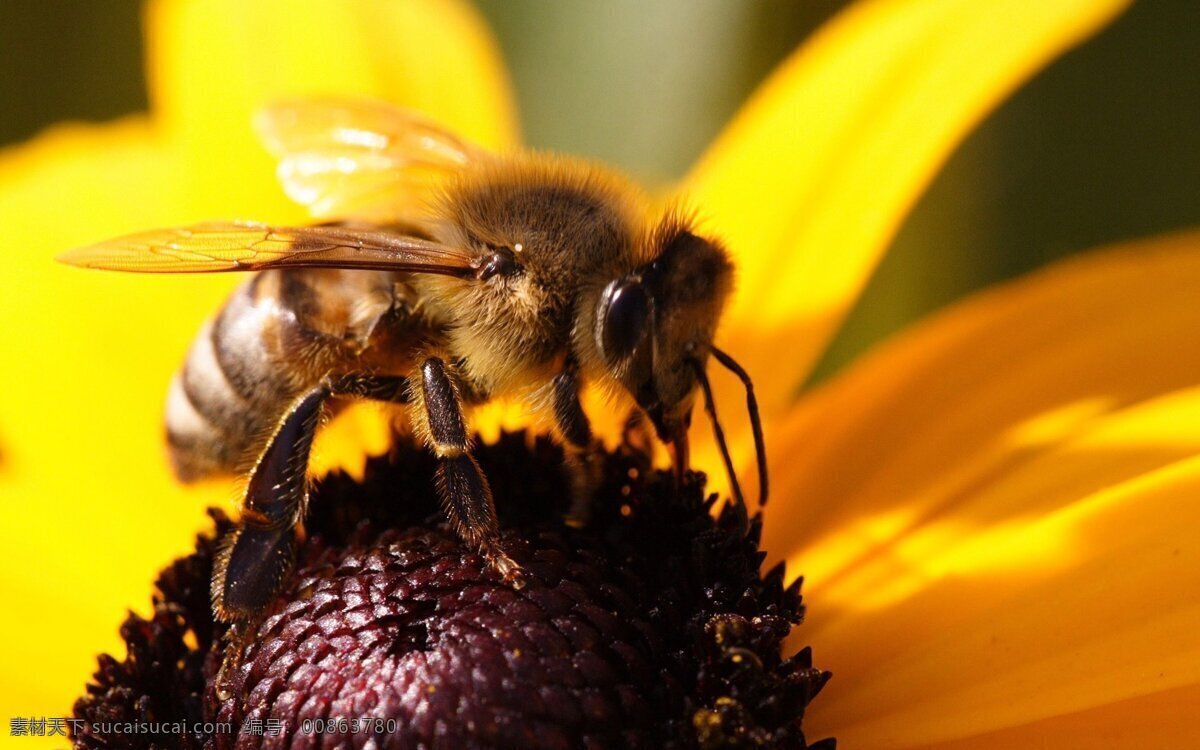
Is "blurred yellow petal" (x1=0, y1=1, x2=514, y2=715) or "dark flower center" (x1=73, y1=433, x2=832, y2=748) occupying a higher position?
"blurred yellow petal" (x1=0, y1=1, x2=514, y2=715)

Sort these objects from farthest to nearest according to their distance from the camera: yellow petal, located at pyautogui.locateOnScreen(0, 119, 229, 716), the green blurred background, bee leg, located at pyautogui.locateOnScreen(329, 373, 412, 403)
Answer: the green blurred background
yellow petal, located at pyautogui.locateOnScreen(0, 119, 229, 716)
bee leg, located at pyautogui.locateOnScreen(329, 373, 412, 403)

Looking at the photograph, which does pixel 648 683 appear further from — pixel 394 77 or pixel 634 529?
pixel 394 77

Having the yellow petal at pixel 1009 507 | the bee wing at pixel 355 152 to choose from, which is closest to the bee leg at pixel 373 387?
the bee wing at pixel 355 152

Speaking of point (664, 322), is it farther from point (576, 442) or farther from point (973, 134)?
point (973, 134)

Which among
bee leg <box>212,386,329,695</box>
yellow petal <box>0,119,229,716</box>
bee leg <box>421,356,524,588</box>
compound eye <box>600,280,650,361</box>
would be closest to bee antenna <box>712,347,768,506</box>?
compound eye <box>600,280,650,361</box>

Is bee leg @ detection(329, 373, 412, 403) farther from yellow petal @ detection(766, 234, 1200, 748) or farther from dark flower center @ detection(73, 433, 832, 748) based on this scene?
yellow petal @ detection(766, 234, 1200, 748)

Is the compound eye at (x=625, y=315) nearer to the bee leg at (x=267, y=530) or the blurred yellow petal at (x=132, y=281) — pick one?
the bee leg at (x=267, y=530)

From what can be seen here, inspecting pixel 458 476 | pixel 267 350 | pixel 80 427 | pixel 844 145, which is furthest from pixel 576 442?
pixel 80 427
